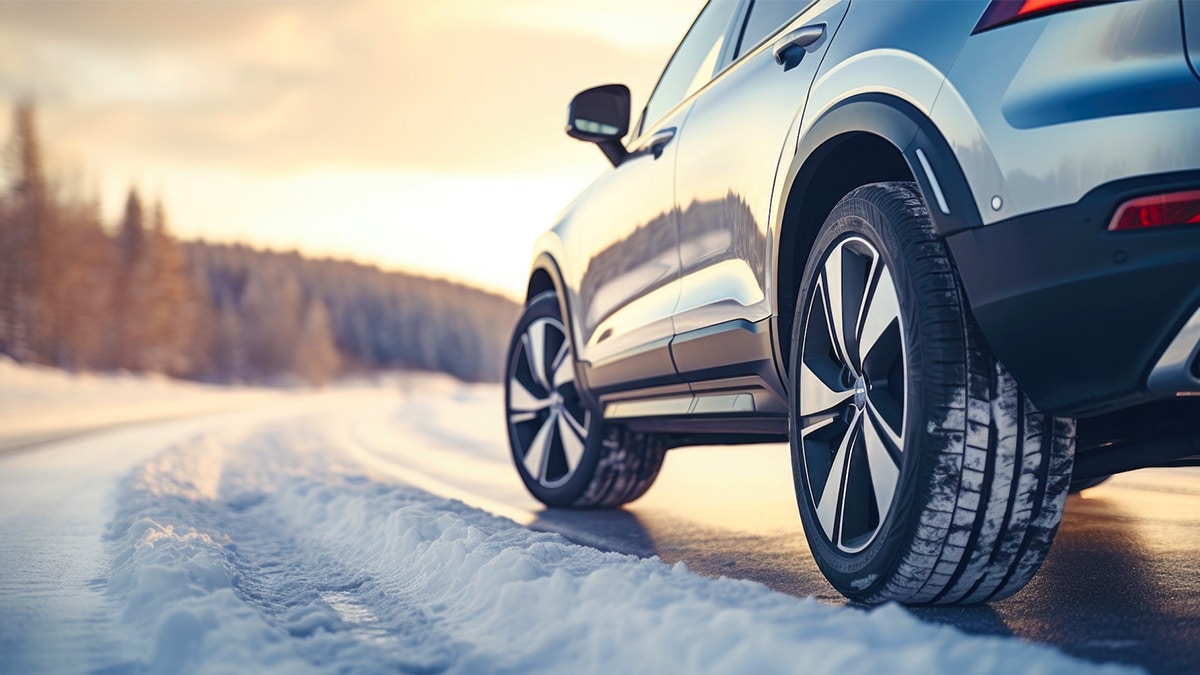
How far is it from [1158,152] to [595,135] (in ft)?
8.79

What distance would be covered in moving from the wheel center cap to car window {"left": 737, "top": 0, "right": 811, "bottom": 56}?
3.87 feet

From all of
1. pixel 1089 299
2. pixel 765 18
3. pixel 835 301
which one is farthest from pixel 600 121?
pixel 1089 299

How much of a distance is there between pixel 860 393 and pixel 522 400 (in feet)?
9.72

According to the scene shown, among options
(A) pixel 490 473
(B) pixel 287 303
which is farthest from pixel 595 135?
(B) pixel 287 303

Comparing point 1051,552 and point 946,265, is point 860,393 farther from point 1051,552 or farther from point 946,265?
point 1051,552

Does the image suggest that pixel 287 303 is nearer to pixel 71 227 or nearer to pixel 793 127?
pixel 71 227

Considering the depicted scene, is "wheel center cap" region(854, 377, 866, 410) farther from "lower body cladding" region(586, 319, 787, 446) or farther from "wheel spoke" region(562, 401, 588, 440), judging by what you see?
"wheel spoke" region(562, 401, 588, 440)

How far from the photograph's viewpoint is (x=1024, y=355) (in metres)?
1.91

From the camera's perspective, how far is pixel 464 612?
2389 millimetres

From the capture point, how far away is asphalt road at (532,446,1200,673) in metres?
2.09

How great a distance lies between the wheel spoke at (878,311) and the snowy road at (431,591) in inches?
23.3

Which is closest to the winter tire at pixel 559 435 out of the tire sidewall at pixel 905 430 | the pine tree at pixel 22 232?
the tire sidewall at pixel 905 430

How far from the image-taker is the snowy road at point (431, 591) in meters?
1.81

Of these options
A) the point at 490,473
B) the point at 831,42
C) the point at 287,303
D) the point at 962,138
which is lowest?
the point at 490,473
